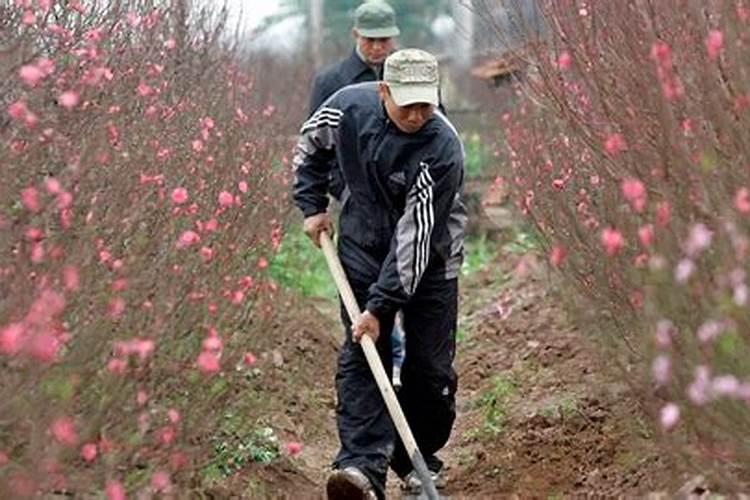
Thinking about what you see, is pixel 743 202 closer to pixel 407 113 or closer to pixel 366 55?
pixel 407 113

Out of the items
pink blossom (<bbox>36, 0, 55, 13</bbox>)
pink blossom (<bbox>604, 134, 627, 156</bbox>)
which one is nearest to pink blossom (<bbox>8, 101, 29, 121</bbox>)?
pink blossom (<bbox>36, 0, 55, 13</bbox>)

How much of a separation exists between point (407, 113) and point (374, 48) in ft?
9.21

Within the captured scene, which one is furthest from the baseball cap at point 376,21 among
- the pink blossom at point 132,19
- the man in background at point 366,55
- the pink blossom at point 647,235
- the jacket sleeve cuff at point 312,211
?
the pink blossom at point 647,235

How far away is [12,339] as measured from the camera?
4016 mm

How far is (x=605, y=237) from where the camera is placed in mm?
4617

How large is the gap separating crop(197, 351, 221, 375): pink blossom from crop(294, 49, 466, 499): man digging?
1840 millimetres

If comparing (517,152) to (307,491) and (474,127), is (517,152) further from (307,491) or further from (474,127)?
(474,127)

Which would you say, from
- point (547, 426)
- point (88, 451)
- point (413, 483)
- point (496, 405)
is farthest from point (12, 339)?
point (496, 405)

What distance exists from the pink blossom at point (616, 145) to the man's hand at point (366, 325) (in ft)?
5.57

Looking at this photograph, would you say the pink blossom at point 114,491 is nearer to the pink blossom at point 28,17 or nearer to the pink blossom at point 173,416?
the pink blossom at point 173,416

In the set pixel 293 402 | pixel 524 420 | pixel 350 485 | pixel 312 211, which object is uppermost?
pixel 312 211

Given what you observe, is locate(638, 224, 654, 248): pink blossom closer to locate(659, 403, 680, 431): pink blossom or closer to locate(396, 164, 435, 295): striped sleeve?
locate(659, 403, 680, 431): pink blossom

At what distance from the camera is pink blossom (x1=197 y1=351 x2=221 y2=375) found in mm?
4746

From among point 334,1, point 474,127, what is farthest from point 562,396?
point 334,1
